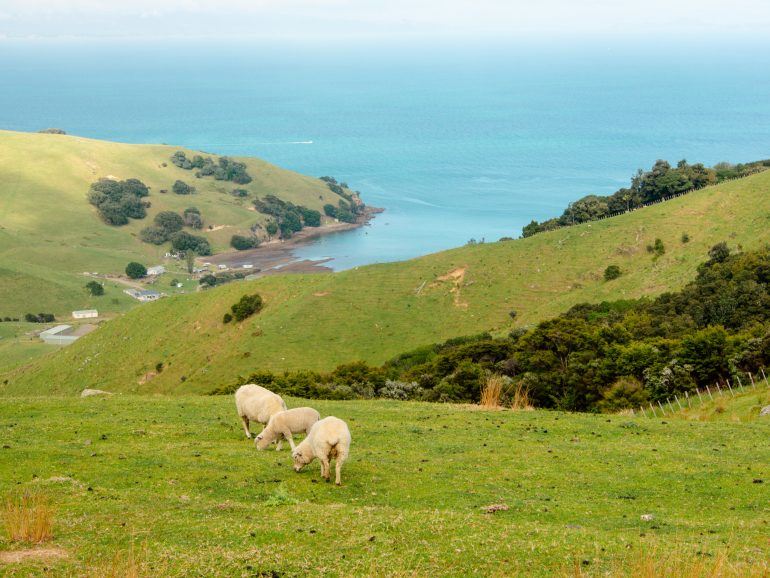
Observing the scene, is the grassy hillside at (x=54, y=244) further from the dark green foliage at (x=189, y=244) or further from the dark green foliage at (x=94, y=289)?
the dark green foliage at (x=189, y=244)

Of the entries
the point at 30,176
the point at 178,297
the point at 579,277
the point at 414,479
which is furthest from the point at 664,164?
the point at 30,176

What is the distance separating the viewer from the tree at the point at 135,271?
154900 mm

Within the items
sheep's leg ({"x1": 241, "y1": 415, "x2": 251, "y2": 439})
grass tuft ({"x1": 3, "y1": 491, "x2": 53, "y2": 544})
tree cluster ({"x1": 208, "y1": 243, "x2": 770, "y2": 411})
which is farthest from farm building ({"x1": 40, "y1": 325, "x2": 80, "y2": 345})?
grass tuft ({"x1": 3, "y1": 491, "x2": 53, "y2": 544})

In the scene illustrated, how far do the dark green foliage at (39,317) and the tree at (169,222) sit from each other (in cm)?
6799

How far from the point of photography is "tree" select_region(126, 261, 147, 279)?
154900 millimetres

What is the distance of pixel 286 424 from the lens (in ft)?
57.6

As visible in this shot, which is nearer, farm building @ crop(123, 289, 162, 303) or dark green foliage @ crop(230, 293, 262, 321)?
dark green foliage @ crop(230, 293, 262, 321)

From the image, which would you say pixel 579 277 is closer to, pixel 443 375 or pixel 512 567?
pixel 443 375

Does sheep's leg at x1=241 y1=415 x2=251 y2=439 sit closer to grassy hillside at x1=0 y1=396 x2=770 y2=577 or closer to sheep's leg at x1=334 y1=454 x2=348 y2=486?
grassy hillside at x1=0 y1=396 x2=770 y2=577

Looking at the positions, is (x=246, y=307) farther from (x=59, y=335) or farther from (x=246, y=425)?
(x=59, y=335)

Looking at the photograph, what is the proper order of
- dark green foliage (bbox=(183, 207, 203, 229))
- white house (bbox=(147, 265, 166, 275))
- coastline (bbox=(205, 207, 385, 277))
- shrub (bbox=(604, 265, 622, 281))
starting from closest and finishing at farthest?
shrub (bbox=(604, 265, 622, 281)) < white house (bbox=(147, 265, 166, 275)) < coastline (bbox=(205, 207, 385, 277)) < dark green foliage (bbox=(183, 207, 203, 229))

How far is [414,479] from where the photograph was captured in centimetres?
1560

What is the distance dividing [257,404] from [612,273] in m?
48.6

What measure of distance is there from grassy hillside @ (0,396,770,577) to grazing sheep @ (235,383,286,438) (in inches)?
26.3
